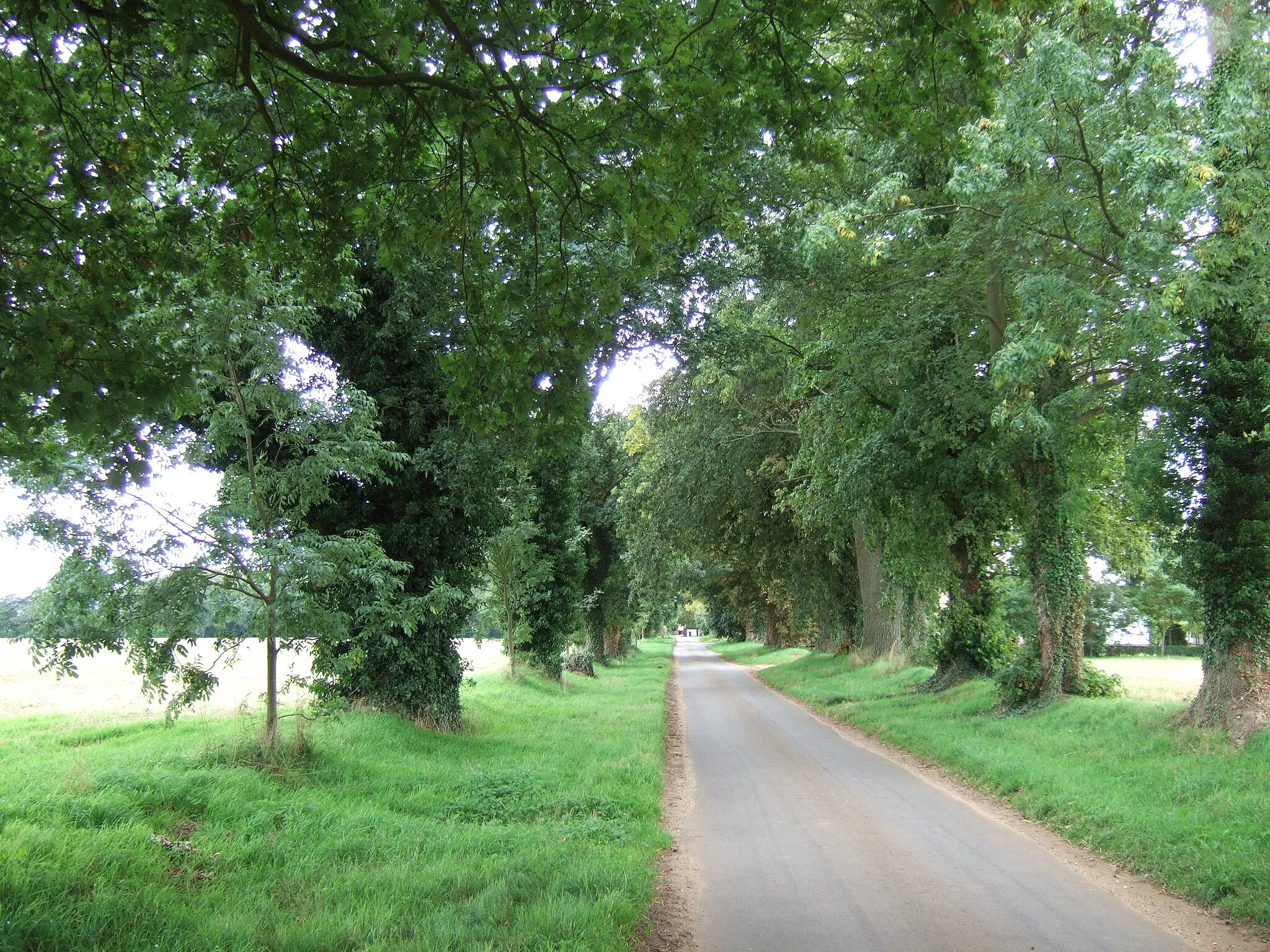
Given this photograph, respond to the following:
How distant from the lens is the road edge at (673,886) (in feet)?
18.3

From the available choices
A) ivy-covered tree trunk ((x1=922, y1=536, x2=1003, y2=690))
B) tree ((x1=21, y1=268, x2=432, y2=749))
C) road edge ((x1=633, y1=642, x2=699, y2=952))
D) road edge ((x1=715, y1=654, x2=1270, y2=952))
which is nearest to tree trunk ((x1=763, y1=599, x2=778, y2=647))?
ivy-covered tree trunk ((x1=922, y1=536, x2=1003, y2=690))

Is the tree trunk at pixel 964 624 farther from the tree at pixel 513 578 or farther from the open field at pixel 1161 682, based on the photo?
the tree at pixel 513 578

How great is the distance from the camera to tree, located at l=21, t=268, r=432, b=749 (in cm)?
824

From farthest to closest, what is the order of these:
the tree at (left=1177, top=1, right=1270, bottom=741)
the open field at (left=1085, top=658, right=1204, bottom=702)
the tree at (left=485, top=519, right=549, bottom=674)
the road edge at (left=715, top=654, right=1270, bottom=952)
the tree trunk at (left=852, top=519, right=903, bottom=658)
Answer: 1. the tree trunk at (left=852, top=519, right=903, bottom=658)
2. the tree at (left=485, top=519, right=549, bottom=674)
3. the open field at (left=1085, top=658, right=1204, bottom=702)
4. the tree at (left=1177, top=1, right=1270, bottom=741)
5. the road edge at (left=715, top=654, right=1270, bottom=952)

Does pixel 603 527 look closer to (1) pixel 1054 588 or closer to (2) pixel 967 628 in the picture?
(2) pixel 967 628

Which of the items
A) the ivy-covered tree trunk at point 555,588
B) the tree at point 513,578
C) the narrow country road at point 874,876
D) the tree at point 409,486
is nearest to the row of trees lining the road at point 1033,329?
the narrow country road at point 874,876

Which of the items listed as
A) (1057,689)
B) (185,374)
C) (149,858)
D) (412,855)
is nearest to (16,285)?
(185,374)

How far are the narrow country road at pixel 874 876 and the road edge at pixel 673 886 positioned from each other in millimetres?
93

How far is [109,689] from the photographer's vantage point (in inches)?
767

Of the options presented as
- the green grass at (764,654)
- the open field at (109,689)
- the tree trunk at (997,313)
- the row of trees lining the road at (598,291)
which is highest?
the tree trunk at (997,313)

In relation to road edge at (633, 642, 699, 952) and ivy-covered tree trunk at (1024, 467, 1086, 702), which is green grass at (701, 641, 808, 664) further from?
road edge at (633, 642, 699, 952)

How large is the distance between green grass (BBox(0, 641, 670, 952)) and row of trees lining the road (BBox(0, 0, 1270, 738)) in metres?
1.44

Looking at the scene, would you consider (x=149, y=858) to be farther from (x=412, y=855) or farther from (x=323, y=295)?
(x=323, y=295)

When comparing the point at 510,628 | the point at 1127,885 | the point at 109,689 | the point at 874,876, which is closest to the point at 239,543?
the point at 874,876
